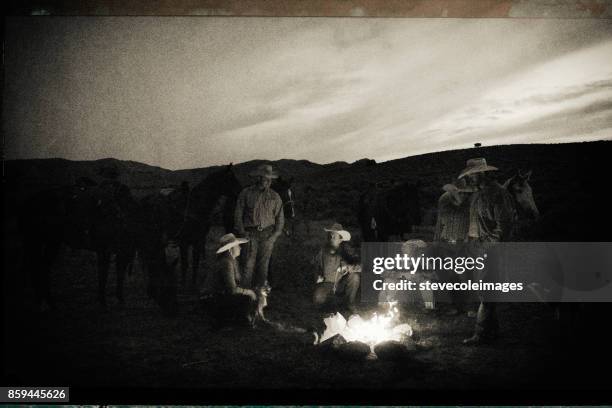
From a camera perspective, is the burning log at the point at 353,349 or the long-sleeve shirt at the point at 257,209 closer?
the burning log at the point at 353,349

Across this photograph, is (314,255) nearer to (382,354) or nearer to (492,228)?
(382,354)

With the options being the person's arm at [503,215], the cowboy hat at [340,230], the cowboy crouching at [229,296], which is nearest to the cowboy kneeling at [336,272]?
the cowboy hat at [340,230]

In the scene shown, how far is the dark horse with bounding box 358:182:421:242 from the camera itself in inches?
176

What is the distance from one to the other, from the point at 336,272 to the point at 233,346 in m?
1.09

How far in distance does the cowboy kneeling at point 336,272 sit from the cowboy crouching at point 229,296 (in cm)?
51

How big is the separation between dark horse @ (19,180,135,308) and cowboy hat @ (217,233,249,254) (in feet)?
2.58

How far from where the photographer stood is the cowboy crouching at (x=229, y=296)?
4.45m

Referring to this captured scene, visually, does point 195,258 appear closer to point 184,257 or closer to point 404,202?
point 184,257

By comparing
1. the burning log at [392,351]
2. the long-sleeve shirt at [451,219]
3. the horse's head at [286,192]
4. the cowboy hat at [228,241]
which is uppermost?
the horse's head at [286,192]

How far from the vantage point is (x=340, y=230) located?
447 centimetres

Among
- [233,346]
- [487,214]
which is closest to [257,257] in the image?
[233,346]

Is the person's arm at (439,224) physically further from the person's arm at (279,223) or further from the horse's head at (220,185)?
the horse's head at (220,185)

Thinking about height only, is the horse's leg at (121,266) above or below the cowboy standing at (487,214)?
below

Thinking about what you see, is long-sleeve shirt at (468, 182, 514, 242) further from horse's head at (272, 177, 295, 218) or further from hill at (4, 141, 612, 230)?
horse's head at (272, 177, 295, 218)
